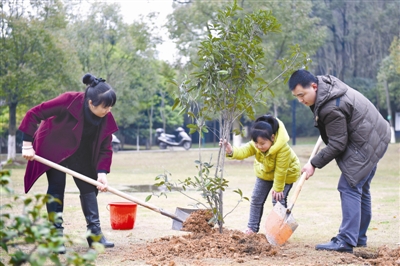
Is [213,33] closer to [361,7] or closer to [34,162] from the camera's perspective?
[34,162]

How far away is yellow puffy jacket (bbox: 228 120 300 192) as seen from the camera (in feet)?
19.7

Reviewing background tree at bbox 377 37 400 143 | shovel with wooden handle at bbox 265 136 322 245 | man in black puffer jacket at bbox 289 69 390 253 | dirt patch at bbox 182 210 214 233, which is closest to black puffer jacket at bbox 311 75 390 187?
man in black puffer jacket at bbox 289 69 390 253

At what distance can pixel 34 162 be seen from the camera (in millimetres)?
5555

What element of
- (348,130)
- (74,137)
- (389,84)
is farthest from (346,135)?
(389,84)

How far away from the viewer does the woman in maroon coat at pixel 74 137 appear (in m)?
5.45

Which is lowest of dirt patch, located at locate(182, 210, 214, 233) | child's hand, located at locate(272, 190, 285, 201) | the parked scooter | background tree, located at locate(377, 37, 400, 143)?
the parked scooter

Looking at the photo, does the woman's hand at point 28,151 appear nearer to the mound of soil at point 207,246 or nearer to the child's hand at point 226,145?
the mound of soil at point 207,246

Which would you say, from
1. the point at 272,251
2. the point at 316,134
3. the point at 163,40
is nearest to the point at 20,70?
Result: the point at 163,40

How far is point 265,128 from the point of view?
5.95 m

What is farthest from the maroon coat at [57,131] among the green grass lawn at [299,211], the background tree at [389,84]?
the background tree at [389,84]

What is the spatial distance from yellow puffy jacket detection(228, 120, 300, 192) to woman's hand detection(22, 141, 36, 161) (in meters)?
2.15

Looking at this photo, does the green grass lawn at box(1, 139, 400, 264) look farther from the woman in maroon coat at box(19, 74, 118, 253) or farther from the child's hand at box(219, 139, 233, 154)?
the woman in maroon coat at box(19, 74, 118, 253)

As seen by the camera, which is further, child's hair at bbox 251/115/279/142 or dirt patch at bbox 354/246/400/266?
child's hair at bbox 251/115/279/142

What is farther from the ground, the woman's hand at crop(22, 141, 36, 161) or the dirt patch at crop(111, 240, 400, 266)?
the woman's hand at crop(22, 141, 36, 161)
